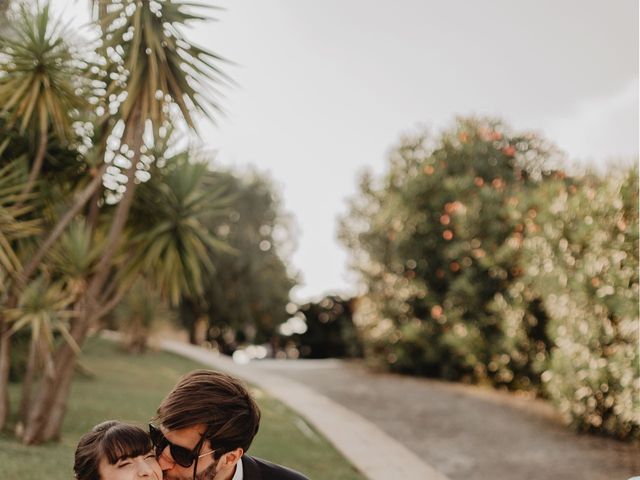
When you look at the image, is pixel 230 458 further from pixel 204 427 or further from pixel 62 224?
pixel 62 224

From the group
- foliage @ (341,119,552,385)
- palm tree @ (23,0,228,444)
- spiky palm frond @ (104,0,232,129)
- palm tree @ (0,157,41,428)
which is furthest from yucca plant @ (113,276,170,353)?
spiky palm frond @ (104,0,232,129)

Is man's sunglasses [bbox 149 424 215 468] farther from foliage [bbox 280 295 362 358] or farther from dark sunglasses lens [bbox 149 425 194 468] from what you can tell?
foliage [bbox 280 295 362 358]

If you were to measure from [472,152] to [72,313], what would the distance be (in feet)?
36.0

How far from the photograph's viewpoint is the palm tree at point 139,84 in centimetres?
617

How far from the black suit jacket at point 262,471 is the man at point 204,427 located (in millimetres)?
126

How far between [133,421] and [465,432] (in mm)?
4696

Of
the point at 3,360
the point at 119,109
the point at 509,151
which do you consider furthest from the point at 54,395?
the point at 509,151

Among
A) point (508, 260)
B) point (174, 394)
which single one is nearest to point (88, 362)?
point (508, 260)

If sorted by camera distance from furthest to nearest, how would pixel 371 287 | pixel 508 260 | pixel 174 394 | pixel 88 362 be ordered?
1. pixel 371 287
2. pixel 88 362
3. pixel 508 260
4. pixel 174 394

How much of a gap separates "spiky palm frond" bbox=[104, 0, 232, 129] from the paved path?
4423mm

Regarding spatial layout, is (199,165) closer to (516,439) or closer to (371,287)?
(516,439)

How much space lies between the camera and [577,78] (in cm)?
1155

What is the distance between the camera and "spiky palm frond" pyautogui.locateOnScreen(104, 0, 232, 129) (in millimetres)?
6148

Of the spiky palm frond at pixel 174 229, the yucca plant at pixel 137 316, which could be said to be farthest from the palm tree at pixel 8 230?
the yucca plant at pixel 137 316
